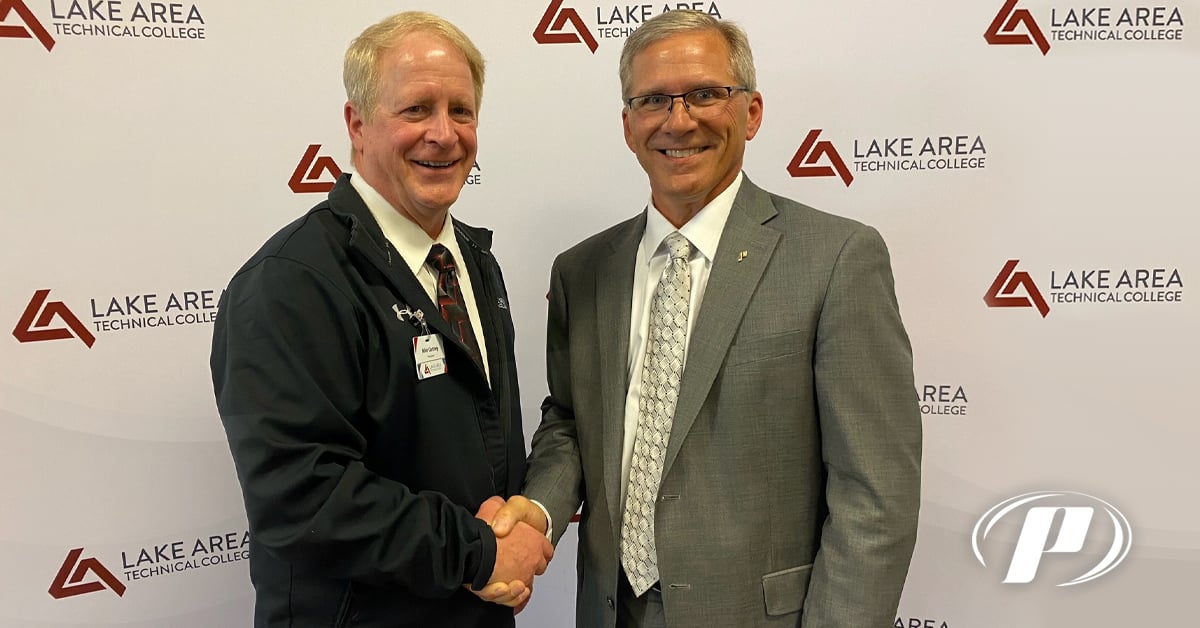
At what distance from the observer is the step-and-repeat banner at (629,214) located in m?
2.09

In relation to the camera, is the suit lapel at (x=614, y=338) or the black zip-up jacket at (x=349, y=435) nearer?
the black zip-up jacket at (x=349, y=435)

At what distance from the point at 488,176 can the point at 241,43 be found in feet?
2.79

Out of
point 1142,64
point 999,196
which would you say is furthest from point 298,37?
point 1142,64

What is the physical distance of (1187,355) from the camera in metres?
2.35

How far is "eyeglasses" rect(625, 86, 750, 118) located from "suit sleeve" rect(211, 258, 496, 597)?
2.66 ft

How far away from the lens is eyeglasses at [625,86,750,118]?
1.58 metres

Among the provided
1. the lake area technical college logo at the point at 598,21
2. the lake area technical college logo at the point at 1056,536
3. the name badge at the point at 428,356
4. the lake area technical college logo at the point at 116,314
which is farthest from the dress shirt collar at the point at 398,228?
the lake area technical college logo at the point at 1056,536

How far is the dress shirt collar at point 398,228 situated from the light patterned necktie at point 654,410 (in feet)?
1.85

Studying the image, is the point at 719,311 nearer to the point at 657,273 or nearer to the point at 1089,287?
the point at 657,273

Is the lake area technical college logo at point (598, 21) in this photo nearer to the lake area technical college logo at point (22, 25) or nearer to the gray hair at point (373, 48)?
the gray hair at point (373, 48)

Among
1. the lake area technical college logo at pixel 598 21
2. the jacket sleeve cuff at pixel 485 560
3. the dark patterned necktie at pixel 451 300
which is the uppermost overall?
the lake area technical college logo at pixel 598 21

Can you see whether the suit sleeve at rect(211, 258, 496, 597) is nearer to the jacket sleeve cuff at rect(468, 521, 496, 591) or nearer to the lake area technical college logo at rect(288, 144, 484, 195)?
the jacket sleeve cuff at rect(468, 521, 496, 591)

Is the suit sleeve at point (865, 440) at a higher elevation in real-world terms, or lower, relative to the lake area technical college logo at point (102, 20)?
lower

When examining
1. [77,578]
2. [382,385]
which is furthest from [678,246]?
[77,578]
